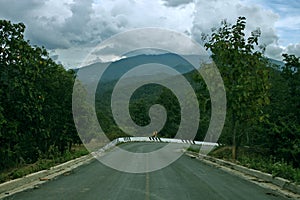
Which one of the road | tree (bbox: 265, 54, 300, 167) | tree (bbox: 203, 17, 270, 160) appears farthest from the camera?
tree (bbox: 265, 54, 300, 167)

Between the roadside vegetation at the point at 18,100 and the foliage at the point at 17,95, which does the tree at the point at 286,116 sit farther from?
the foliage at the point at 17,95

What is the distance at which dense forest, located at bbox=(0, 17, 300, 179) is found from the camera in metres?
23.7

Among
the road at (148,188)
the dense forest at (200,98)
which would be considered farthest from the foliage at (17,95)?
the road at (148,188)

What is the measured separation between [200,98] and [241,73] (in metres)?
3.08

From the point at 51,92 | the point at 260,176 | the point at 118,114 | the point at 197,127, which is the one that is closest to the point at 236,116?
the point at 260,176

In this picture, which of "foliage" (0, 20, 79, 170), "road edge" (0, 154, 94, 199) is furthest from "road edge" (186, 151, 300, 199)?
"foliage" (0, 20, 79, 170)

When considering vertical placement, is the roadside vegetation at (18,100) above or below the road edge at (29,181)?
above

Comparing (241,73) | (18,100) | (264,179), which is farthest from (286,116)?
(18,100)

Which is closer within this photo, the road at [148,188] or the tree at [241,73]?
the road at [148,188]

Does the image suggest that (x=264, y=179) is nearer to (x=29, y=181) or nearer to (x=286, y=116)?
(x=29, y=181)

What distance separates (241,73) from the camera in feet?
77.0

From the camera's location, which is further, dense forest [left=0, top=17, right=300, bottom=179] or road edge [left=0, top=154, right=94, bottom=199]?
dense forest [left=0, top=17, right=300, bottom=179]

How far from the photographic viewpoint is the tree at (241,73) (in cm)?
2316

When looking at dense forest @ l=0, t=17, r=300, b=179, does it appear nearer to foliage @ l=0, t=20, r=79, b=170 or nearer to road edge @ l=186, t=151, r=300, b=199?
foliage @ l=0, t=20, r=79, b=170
